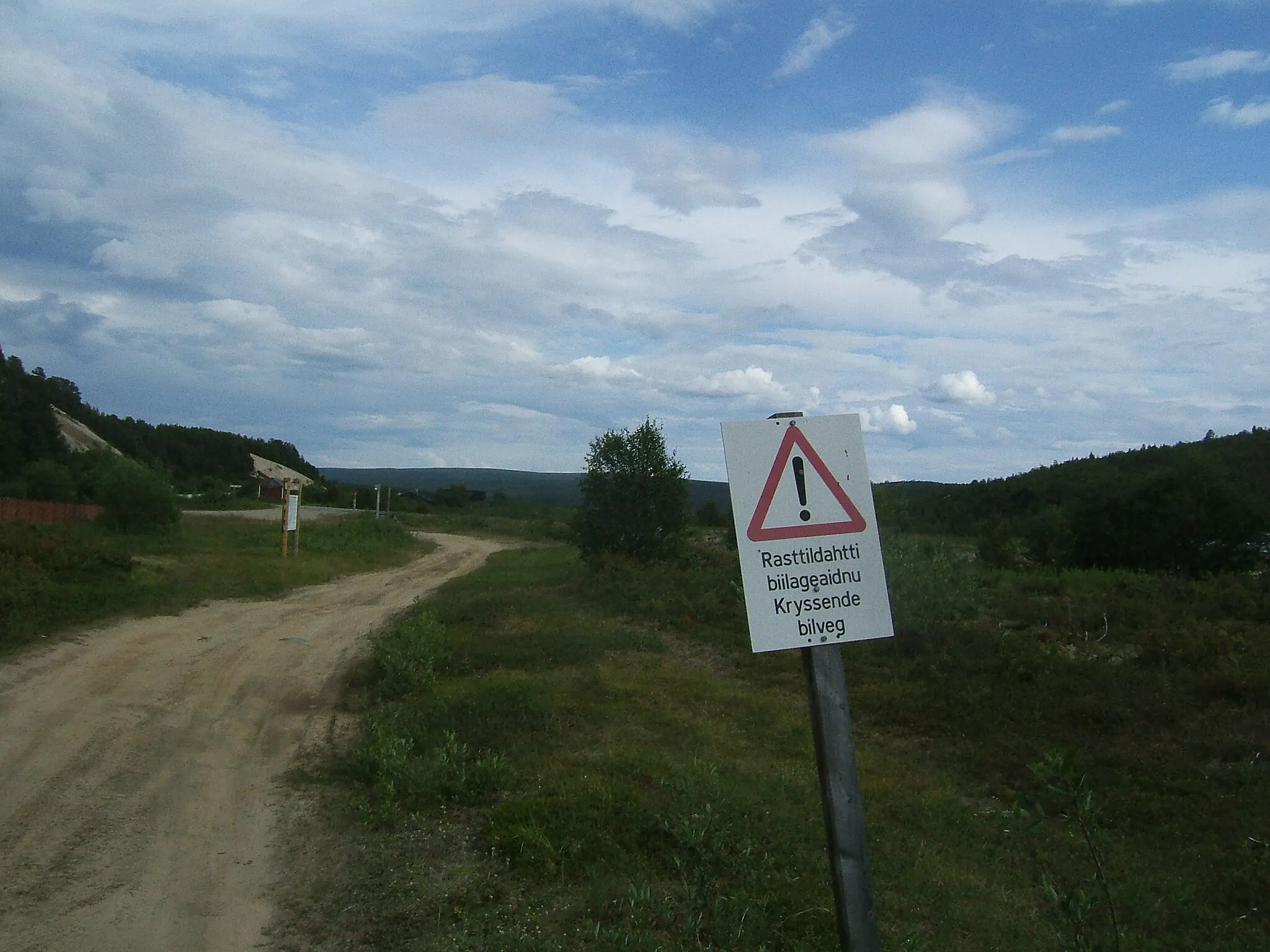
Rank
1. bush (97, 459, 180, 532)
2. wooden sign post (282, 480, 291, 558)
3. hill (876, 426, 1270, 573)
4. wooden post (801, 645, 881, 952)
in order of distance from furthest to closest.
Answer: bush (97, 459, 180, 532) < wooden sign post (282, 480, 291, 558) < hill (876, 426, 1270, 573) < wooden post (801, 645, 881, 952)

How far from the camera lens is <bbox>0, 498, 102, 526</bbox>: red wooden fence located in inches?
938

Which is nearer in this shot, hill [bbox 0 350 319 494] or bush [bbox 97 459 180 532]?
bush [bbox 97 459 180 532]

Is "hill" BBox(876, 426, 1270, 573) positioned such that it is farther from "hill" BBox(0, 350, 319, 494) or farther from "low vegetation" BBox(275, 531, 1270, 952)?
"hill" BBox(0, 350, 319, 494)

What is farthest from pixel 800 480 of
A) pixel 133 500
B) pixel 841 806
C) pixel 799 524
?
pixel 133 500

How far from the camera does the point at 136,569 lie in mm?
16328

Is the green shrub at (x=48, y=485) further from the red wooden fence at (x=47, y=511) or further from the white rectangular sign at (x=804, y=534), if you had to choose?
the white rectangular sign at (x=804, y=534)

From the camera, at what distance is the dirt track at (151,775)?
485 cm

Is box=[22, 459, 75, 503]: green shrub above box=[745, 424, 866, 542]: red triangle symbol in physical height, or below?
above

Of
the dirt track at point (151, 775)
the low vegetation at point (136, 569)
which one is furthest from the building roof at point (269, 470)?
the dirt track at point (151, 775)

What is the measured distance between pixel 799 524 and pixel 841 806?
837 millimetres

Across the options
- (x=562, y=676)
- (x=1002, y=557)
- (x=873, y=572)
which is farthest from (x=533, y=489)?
(x=873, y=572)

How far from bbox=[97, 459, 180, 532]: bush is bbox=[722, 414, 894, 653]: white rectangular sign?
2398cm

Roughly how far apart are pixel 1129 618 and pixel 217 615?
11.8 meters

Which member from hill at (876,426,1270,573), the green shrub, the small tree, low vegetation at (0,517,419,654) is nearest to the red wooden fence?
low vegetation at (0,517,419,654)
